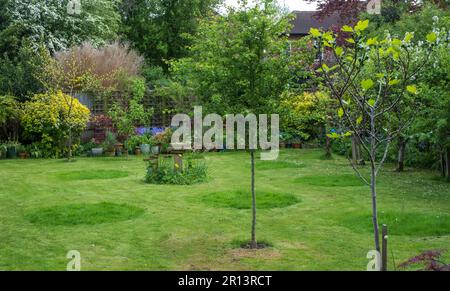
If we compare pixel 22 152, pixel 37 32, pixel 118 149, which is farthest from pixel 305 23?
pixel 22 152

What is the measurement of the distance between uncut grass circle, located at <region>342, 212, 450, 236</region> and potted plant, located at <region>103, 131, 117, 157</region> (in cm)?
1243

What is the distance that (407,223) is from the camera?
335 inches

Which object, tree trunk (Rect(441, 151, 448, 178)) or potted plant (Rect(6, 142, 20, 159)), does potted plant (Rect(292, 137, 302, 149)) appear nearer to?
tree trunk (Rect(441, 151, 448, 178))

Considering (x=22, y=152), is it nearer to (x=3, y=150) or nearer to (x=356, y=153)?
(x=3, y=150)

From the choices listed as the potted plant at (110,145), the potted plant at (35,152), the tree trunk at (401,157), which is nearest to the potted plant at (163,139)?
the potted plant at (110,145)

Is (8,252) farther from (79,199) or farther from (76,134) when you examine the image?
(76,134)

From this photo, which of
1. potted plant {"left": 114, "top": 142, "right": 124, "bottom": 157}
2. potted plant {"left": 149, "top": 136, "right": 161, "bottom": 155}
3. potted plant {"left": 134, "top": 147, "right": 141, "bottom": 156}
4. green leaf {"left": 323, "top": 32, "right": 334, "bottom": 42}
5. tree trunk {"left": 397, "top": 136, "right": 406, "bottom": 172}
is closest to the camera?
green leaf {"left": 323, "top": 32, "right": 334, "bottom": 42}

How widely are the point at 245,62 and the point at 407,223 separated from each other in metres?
3.55

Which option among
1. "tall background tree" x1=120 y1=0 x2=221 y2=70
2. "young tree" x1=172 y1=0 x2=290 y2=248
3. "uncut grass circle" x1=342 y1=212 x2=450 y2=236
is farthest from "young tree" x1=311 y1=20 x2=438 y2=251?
"tall background tree" x1=120 y1=0 x2=221 y2=70

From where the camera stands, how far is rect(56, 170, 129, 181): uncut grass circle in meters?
13.7

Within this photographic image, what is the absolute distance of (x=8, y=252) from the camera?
7.07 metres

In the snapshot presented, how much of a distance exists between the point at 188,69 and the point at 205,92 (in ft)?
1.33
